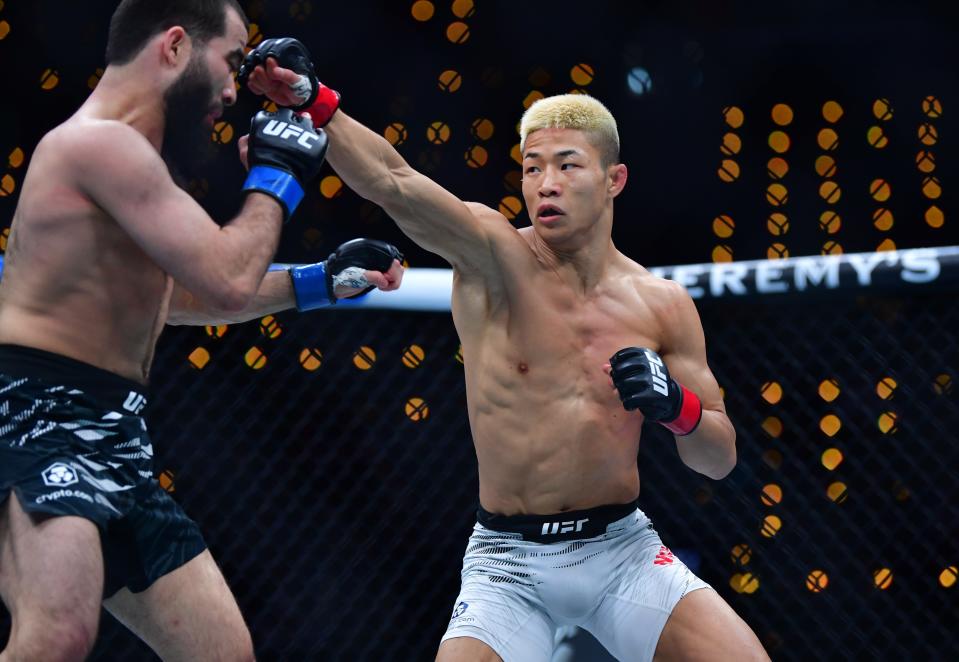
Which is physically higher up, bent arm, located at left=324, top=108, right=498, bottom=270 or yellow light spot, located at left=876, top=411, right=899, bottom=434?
yellow light spot, located at left=876, top=411, right=899, bottom=434

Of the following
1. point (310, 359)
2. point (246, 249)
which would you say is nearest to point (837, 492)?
point (310, 359)

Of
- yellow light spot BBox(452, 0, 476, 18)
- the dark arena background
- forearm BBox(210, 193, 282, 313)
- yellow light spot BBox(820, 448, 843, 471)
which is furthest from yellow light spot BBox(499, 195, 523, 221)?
forearm BBox(210, 193, 282, 313)

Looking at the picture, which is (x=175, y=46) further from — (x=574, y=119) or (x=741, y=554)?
(x=741, y=554)

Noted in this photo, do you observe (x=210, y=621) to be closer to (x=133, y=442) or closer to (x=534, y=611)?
(x=133, y=442)

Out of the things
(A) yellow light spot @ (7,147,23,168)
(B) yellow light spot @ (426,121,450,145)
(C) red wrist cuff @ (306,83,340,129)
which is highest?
(B) yellow light spot @ (426,121,450,145)

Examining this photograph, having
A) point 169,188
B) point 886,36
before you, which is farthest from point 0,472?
point 886,36

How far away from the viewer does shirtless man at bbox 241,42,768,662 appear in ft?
6.59

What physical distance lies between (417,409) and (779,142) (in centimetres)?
123

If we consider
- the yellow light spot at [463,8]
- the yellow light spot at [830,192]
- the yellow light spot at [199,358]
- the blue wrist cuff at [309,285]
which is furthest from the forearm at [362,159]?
the yellow light spot at [830,192]

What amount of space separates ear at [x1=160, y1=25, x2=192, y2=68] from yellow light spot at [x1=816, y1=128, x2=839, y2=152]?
2.02 m

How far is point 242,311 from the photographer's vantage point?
1.96 metres

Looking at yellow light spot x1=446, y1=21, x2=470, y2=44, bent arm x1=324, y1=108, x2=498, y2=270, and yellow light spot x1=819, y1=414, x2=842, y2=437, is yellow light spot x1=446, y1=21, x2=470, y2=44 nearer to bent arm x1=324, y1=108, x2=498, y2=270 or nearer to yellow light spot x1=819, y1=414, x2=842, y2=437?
bent arm x1=324, y1=108, x2=498, y2=270

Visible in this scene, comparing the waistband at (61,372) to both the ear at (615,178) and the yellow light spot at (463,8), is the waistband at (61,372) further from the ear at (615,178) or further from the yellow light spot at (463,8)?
the yellow light spot at (463,8)

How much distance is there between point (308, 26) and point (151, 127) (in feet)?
5.56
